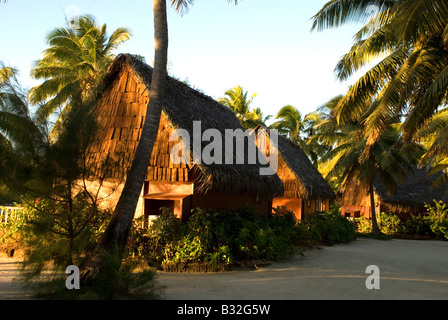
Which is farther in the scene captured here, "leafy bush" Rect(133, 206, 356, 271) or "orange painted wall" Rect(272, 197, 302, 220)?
"orange painted wall" Rect(272, 197, 302, 220)

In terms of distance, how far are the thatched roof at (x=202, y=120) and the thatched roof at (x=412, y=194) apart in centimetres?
1272

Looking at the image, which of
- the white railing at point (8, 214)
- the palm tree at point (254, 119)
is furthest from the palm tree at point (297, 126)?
the white railing at point (8, 214)

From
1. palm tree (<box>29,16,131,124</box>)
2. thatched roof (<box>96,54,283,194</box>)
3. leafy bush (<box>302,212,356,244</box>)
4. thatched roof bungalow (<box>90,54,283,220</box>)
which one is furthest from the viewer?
palm tree (<box>29,16,131,124</box>)

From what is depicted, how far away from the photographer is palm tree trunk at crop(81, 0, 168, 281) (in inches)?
234

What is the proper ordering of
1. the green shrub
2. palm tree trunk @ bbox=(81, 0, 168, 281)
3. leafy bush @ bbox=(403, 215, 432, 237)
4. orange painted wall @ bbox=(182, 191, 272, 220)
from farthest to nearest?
1. the green shrub
2. leafy bush @ bbox=(403, 215, 432, 237)
3. orange painted wall @ bbox=(182, 191, 272, 220)
4. palm tree trunk @ bbox=(81, 0, 168, 281)

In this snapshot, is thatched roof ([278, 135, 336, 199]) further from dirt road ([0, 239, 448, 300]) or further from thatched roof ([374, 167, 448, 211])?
dirt road ([0, 239, 448, 300])

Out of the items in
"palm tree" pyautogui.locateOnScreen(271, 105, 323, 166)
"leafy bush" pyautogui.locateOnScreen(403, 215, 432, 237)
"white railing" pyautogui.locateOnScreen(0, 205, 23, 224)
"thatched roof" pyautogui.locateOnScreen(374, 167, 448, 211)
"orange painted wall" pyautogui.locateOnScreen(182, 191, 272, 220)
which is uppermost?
"palm tree" pyautogui.locateOnScreen(271, 105, 323, 166)

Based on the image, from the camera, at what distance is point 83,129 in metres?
5.98

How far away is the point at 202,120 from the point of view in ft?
34.5

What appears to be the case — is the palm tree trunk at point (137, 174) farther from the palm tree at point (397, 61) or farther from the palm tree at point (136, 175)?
the palm tree at point (397, 61)

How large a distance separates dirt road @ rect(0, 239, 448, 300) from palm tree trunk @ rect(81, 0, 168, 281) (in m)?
1.06

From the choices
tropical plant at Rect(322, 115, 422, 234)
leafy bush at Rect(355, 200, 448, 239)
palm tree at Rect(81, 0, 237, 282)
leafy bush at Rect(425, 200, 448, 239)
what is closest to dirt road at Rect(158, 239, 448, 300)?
palm tree at Rect(81, 0, 237, 282)

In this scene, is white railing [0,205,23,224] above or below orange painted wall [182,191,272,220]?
below
